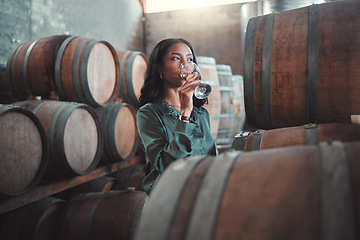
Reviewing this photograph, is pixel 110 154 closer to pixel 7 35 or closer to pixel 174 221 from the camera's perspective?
pixel 7 35

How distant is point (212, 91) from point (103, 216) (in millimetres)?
2204

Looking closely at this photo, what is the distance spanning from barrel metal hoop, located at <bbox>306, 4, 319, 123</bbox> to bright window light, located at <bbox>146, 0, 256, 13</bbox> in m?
5.51

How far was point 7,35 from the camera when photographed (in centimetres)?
365

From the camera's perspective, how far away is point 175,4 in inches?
284

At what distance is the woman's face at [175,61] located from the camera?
1.99 metres

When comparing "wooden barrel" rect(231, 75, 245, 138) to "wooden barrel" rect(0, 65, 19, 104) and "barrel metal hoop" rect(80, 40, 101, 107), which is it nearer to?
"barrel metal hoop" rect(80, 40, 101, 107)

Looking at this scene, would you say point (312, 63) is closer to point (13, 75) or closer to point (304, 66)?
point (304, 66)

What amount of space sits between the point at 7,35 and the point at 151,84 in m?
2.50

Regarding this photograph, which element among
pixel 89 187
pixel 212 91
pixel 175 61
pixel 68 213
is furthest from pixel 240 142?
pixel 212 91

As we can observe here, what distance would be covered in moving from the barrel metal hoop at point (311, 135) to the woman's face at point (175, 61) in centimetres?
84

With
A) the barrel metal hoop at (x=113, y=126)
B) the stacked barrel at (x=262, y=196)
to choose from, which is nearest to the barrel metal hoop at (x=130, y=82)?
the barrel metal hoop at (x=113, y=126)

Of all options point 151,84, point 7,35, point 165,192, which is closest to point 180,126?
point 151,84

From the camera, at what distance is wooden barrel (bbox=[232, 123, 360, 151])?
4.26 feet

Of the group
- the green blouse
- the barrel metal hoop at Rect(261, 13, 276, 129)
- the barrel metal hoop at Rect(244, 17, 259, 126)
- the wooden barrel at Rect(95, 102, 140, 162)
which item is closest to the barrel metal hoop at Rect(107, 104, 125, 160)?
the wooden barrel at Rect(95, 102, 140, 162)
